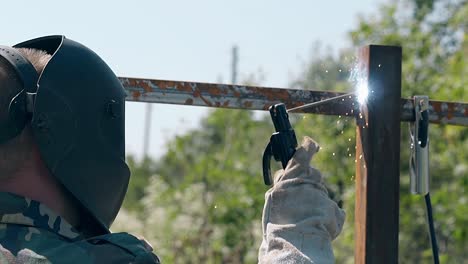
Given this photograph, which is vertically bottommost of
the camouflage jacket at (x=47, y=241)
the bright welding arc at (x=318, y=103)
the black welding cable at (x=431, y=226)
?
the black welding cable at (x=431, y=226)

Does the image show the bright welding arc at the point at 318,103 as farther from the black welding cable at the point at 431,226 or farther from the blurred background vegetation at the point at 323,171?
the blurred background vegetation at the point at 323,171

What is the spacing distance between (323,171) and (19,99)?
954 cm

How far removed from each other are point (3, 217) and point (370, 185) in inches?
50.5

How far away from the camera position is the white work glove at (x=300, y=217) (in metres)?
2.46

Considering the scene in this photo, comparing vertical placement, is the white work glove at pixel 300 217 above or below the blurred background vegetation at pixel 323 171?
above

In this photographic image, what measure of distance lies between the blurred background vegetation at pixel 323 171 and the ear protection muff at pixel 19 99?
6.45 m

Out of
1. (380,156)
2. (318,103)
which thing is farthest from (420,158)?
(318,103)

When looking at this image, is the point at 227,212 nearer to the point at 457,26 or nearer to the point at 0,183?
the point at 457,26

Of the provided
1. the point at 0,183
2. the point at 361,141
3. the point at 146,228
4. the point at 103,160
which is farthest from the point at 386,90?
the point at 146,228

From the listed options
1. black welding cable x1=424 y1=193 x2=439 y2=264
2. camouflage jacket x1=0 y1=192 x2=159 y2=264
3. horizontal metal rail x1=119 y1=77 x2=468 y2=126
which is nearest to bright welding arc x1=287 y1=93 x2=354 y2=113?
horizontal metal rail x1=119 y1=77 x2=468 y2=126

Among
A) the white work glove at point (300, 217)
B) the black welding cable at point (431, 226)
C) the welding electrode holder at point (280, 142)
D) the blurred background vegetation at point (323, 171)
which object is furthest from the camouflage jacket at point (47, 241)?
the blurred background vegetation at point (323, 171)

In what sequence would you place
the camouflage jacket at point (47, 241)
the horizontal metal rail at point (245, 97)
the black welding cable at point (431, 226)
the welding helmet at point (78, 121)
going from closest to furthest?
1. the camouflage jacket at point (47, 241)
2. the welding helmet at point (78, 121)
3. the black welding cable at point (431, 226)
4. the horizontal metal rail at point (245, 97)

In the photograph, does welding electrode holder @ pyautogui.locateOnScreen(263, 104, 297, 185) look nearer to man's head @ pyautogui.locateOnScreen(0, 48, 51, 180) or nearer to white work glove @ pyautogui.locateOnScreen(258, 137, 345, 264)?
white work glove @ pyautogui.locateOnScreen(258, 137, 345, 264)

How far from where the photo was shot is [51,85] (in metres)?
2.15
